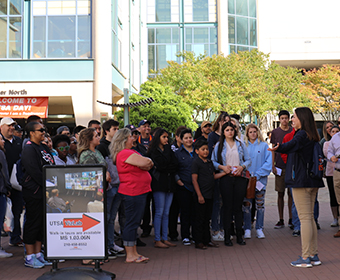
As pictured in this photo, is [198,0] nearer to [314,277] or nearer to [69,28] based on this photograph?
[69,28]

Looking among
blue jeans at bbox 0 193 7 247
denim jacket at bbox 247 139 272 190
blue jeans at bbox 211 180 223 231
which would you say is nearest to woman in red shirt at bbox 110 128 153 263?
blue jeans at bbox 0 193 7 247

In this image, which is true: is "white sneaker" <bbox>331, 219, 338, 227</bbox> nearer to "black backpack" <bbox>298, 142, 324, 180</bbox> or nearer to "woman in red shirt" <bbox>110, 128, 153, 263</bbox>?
"black backpack" <bbox>298, 142, 324, 180</bbox>

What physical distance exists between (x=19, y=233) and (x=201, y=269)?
384 centimetres

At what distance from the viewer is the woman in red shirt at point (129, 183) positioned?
21.7 ft

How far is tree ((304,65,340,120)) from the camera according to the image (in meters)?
44.9

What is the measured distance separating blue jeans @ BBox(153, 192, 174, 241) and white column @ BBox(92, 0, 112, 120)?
630 inches

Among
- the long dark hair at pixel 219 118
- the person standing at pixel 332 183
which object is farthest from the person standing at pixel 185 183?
the person standing at pixel 332 183

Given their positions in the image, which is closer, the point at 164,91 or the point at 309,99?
the point at 164,91

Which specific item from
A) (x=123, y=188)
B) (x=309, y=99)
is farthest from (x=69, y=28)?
(x=309, y=99)

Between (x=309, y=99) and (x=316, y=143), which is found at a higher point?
Result: (x=309, y=99)

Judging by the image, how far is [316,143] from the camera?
652 centimetres

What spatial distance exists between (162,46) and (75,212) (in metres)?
38.7

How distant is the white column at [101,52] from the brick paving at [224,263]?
15.4 meters

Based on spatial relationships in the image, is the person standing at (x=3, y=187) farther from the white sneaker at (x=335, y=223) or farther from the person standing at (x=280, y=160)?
the white sneaker at (x=335, y=223)
